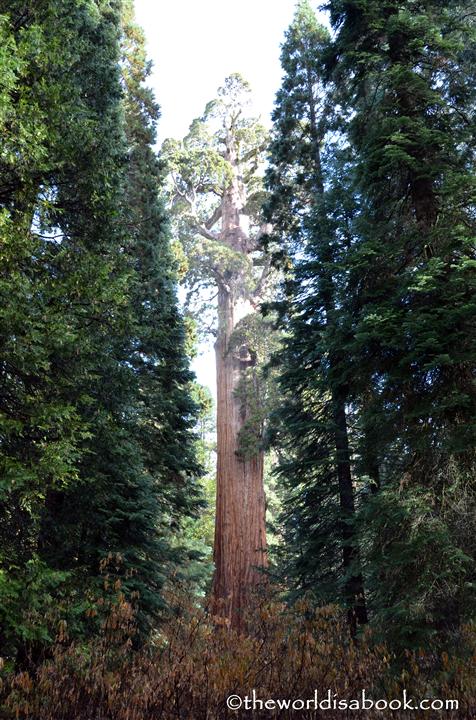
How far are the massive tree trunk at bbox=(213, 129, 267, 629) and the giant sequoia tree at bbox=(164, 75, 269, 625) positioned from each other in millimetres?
26

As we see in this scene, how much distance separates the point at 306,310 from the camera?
9.44 metres

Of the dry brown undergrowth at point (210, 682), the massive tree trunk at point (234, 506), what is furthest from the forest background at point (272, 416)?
the massive tree trunk at point (234, 506)

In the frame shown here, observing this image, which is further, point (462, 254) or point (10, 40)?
point (462, 254)

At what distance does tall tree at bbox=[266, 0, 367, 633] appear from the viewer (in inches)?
295

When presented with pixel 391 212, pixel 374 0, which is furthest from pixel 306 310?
pixel 374 0

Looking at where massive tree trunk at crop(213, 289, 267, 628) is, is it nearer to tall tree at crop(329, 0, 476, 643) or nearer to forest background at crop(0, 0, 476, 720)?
forest background at crop(0, 0, 476, 720)

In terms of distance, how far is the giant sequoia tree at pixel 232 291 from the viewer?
13.3 m

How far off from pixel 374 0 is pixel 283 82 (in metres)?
5.43

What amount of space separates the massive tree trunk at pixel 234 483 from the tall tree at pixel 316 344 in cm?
312

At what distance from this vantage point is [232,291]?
16.2 m

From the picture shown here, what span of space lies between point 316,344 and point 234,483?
23.6 feet

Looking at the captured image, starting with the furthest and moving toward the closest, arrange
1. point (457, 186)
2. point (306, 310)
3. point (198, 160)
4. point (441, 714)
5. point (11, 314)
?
1. point (198, 160)
2. point (306, 310)
3. point (457, 186)
4. point (11, 314)
5. point (441, 714)

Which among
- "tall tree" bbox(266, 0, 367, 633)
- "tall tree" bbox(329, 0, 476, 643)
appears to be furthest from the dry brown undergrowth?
"tall tree" bbox(266, 0, 367, 633)

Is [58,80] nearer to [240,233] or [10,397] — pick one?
[10,397]
